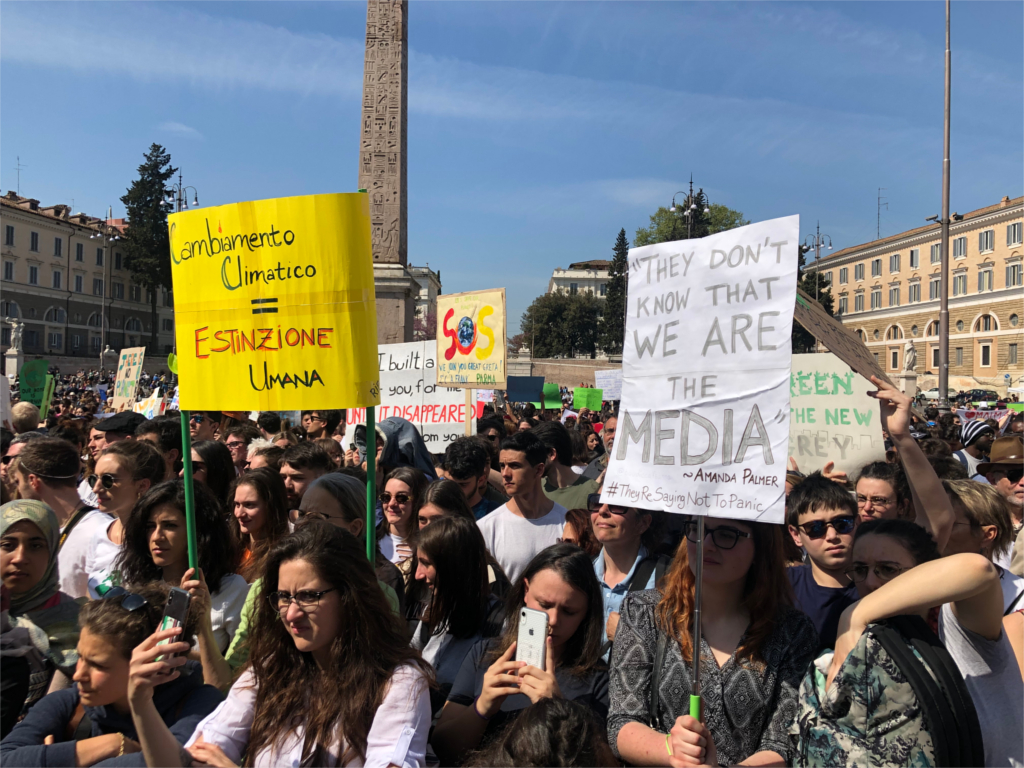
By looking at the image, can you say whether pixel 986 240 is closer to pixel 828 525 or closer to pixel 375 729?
pixel 828 525

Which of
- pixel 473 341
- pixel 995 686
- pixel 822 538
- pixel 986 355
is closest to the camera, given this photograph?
pixel 995 686

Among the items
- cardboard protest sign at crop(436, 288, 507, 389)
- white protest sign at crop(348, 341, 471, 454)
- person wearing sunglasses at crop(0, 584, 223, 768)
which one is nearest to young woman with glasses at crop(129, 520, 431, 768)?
person wearing sunglasses at crop(0, 584, 223, 768)

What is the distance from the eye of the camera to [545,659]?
2420 mm

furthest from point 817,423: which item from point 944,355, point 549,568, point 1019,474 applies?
point 944,355

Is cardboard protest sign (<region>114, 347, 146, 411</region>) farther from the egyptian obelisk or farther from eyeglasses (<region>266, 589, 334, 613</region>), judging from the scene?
eyeglasses (<region>266, 589, 334, 613</region>)

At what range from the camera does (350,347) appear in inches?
121

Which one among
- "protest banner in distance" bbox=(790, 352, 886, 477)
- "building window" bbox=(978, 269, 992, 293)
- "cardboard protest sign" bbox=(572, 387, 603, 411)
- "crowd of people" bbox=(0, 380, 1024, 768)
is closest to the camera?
"crowd of people" bbox=(0, 380, 1024, 768)

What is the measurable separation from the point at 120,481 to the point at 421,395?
17.2 ft

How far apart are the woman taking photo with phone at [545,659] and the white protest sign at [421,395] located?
5.90 metres

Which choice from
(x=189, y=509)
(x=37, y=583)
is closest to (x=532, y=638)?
(x=189, y=509)

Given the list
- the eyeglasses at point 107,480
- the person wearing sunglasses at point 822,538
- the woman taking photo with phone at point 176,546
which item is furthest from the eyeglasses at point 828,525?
the eyeglasses at point 107,480

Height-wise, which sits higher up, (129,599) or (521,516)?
(129,599)

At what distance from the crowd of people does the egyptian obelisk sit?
11767mm

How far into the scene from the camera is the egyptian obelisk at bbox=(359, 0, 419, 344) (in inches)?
594
